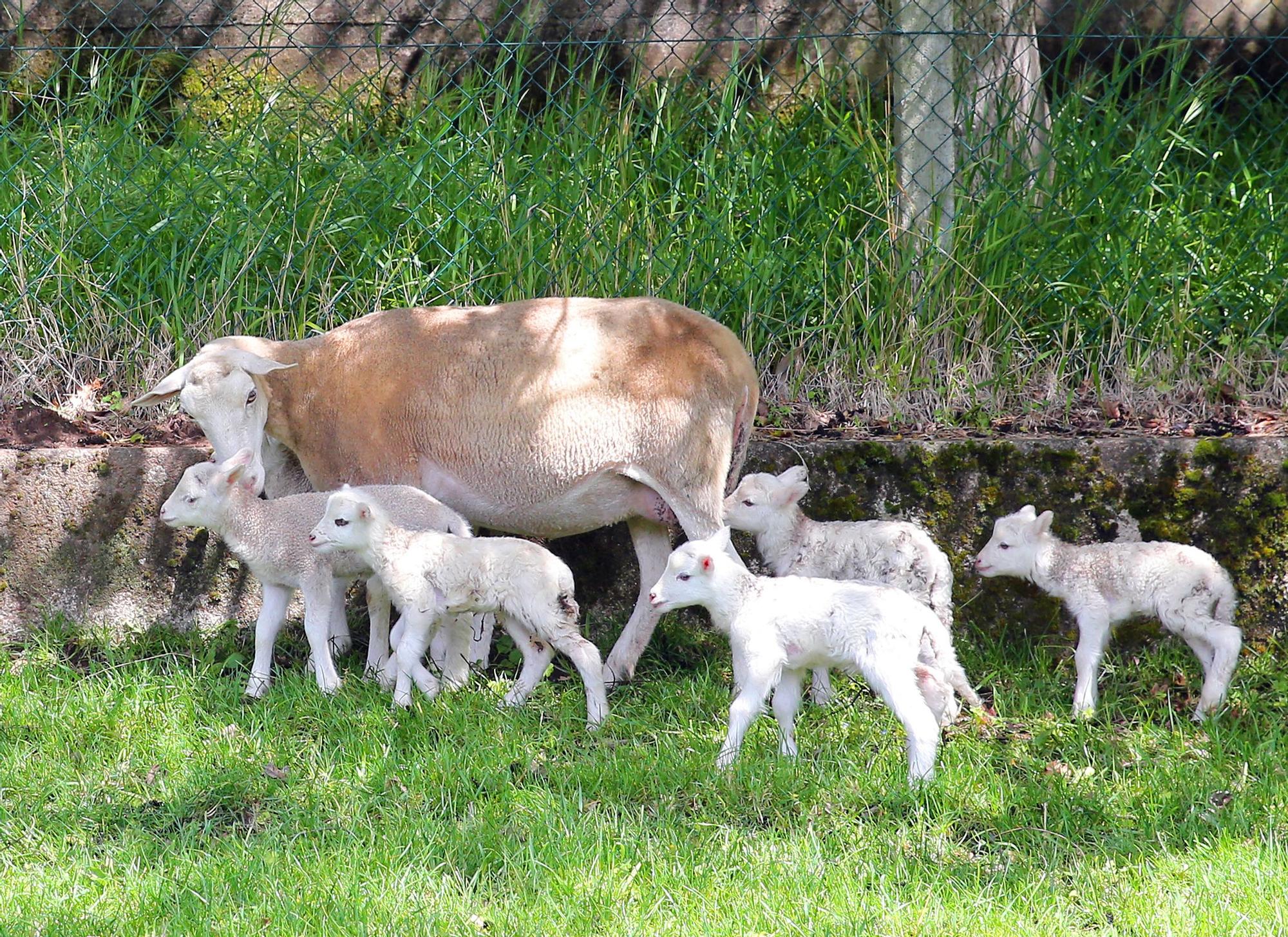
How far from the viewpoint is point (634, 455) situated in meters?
4.98

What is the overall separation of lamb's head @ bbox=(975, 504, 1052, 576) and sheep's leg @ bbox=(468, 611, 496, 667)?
1.79 metres

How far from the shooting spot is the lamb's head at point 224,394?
198 inches

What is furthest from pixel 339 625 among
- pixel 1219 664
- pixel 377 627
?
pixel 1219 664

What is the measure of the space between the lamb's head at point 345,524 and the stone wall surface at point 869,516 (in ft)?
3.73

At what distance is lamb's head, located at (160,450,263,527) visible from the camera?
4824mm

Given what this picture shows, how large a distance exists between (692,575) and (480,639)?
116cm

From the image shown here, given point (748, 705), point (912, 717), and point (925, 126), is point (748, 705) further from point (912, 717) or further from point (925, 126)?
point (925, 126)

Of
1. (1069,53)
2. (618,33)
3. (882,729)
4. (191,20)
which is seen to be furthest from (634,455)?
(191,20)

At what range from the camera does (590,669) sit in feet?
15.3

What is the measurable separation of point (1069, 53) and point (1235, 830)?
3973 mm

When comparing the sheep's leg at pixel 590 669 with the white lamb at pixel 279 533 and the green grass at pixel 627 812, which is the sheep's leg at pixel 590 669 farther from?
the white lamb at pixel 279 533

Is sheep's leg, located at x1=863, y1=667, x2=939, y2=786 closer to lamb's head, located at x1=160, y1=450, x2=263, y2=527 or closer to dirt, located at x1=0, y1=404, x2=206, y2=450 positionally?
lamb's head, located at x1=160, y1=450, x2=263, y2=527

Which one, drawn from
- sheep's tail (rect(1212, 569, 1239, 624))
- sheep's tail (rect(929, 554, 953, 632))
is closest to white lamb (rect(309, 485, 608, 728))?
sheep's tail (rect(929, 554, 953, 632))

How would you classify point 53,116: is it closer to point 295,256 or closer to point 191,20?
point 191,20
